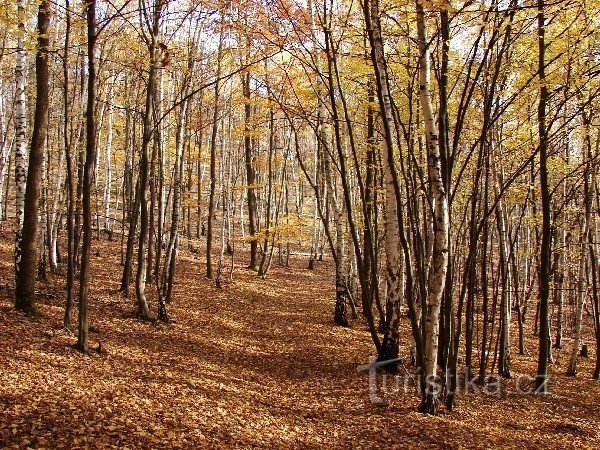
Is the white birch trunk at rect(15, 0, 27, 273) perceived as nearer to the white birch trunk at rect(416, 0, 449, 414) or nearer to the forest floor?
the forest floor

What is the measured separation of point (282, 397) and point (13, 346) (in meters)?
4.34

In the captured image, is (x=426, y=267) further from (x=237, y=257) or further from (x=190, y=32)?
(x=237, y=257)

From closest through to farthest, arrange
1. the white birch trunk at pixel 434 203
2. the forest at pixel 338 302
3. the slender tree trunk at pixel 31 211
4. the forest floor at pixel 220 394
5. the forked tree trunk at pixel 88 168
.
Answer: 1. the forest floor at pixel 220 394
2. the forest at pixel 338 302
3. the white birch trunk at pixel 434 203
4. the forked tree trunk at pixel 88 168
5. the slender tree trunk at pixel 31 211

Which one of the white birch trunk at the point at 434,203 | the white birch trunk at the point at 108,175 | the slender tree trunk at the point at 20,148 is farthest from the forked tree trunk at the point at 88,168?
the white birch trunk at the point at 108,175

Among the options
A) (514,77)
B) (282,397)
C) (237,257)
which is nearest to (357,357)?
(282,397)

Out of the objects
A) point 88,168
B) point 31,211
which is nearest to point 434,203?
point 88,168

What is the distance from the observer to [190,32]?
50.3ft

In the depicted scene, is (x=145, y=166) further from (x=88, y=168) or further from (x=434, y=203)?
(x=434, y=203)

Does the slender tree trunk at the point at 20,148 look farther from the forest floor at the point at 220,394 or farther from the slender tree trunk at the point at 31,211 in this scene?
the forest floor at the point at 220,394

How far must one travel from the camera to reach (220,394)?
727cm

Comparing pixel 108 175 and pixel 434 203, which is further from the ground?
pixel 108 175

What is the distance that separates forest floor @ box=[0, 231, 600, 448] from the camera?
17.3 ft

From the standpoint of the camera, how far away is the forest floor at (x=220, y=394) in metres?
5.29

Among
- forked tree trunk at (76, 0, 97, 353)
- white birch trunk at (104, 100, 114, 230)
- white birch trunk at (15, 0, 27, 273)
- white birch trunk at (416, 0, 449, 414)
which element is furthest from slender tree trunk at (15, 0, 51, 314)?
white birch trunk at (104, 100, 114, 230)
